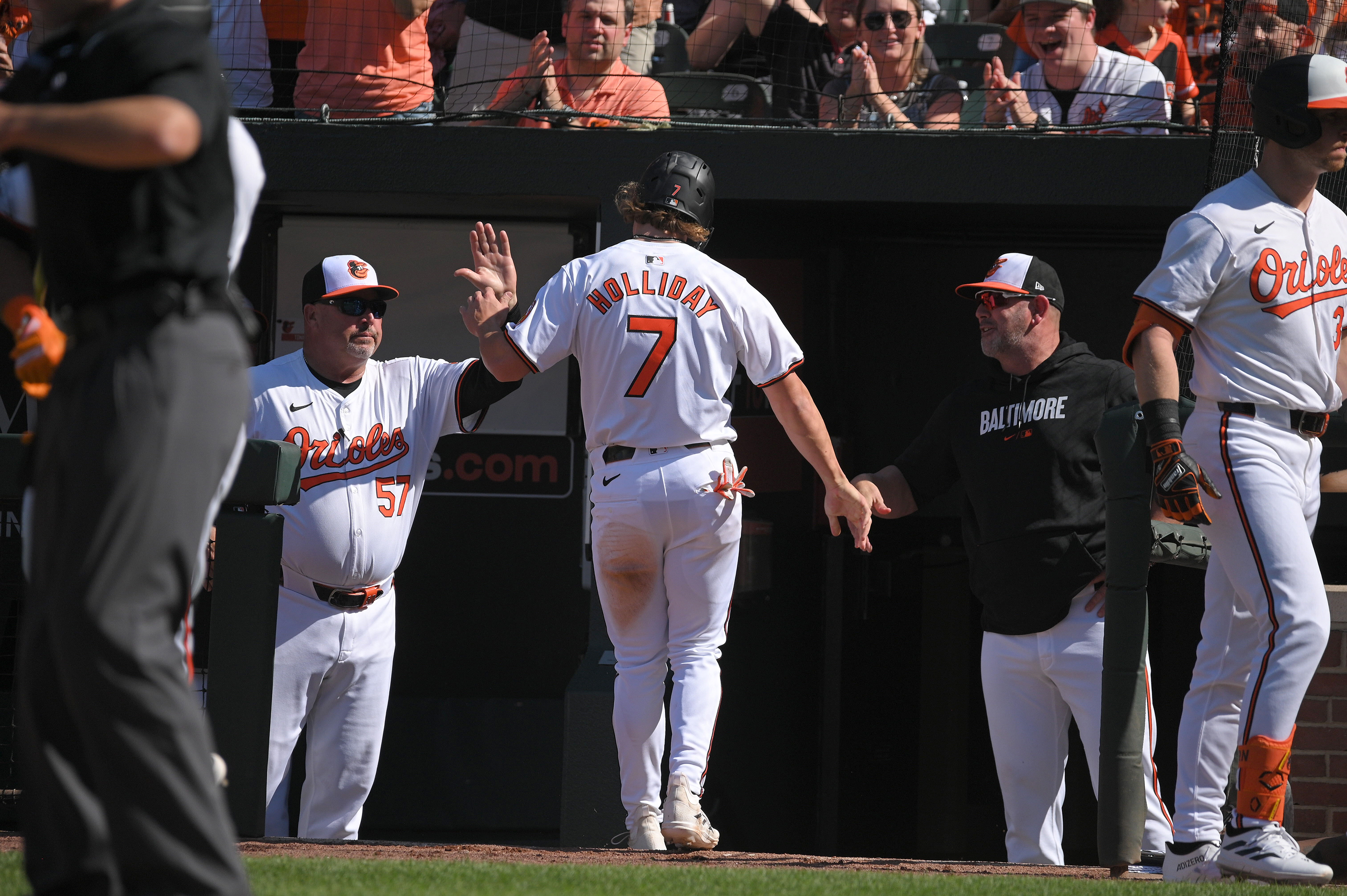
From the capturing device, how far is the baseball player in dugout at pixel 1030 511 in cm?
483

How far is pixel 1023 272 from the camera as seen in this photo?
516 centimetres

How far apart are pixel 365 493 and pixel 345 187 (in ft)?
6.41

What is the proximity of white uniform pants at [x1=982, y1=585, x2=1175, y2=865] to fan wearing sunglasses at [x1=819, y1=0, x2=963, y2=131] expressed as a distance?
8.26 feet

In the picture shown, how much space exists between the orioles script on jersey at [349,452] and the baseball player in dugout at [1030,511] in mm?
1613

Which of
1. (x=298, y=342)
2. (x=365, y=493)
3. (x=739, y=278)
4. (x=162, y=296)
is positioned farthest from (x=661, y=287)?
(x=298, y=342)

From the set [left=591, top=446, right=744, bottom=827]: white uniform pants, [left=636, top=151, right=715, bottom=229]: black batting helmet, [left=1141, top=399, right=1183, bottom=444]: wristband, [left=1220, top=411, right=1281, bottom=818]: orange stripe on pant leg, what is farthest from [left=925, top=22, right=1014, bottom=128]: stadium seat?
[left=1220, top=411, right=1281, bottom=818]: orange stripe on pant leg

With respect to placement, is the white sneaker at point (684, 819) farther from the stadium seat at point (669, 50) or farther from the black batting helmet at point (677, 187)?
the stadium seat at point (669, 50)

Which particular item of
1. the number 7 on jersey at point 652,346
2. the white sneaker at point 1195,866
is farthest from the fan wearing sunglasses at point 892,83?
the white sneaker at point 1195,866

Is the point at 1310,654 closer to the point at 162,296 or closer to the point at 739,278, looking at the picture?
the point at 739,278

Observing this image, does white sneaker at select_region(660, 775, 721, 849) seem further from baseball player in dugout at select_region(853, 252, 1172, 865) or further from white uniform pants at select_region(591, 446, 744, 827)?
baseball player in dugout at select_region(853, 252, 1172, 865)

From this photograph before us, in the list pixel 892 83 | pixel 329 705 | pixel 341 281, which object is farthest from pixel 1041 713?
pixel 892 83

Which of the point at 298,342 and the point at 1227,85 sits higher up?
the point at 1227,85

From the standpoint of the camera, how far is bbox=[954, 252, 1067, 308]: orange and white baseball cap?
5.13m

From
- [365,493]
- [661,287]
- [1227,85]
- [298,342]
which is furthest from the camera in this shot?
[298,342]
